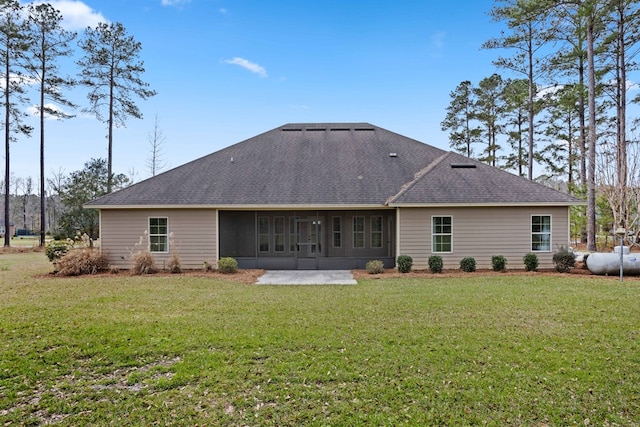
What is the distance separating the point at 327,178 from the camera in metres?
15.7

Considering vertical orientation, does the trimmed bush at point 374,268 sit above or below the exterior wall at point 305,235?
below

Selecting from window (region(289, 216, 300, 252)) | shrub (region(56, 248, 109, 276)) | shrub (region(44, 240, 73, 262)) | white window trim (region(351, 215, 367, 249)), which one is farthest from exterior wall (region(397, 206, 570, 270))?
shrub (region(44, 240, 73, 262))

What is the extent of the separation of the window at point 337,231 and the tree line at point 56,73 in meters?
16.6

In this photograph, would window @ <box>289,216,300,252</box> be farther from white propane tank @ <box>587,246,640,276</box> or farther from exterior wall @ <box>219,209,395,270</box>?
white propane tank @ <box>587,246,640,276</box>

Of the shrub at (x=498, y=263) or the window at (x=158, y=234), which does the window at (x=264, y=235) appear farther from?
the shrub at (x=498, y=263)

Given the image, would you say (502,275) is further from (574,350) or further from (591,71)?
(591,71)

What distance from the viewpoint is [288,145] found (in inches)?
720

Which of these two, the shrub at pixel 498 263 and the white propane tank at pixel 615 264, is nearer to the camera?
the white propane tank at pixel 615 264

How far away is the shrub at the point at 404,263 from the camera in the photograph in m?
13.0

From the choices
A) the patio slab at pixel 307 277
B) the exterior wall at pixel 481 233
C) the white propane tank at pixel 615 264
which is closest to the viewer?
the patio slab at pixel 307 277

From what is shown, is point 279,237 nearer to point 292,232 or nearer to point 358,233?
point 292,232

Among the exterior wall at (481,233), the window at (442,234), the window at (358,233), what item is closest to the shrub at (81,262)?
the window at (358,233)

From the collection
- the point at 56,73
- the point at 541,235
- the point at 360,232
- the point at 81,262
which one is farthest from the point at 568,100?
the point at 56,73

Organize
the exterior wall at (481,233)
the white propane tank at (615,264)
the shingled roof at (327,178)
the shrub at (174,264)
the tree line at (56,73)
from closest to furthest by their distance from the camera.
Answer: the white propane tank at (615,264)
the shrub at (174,264)
the exterior wall at (481,233)
the shingled roof at (327,178)
the tree line at (56,73)
